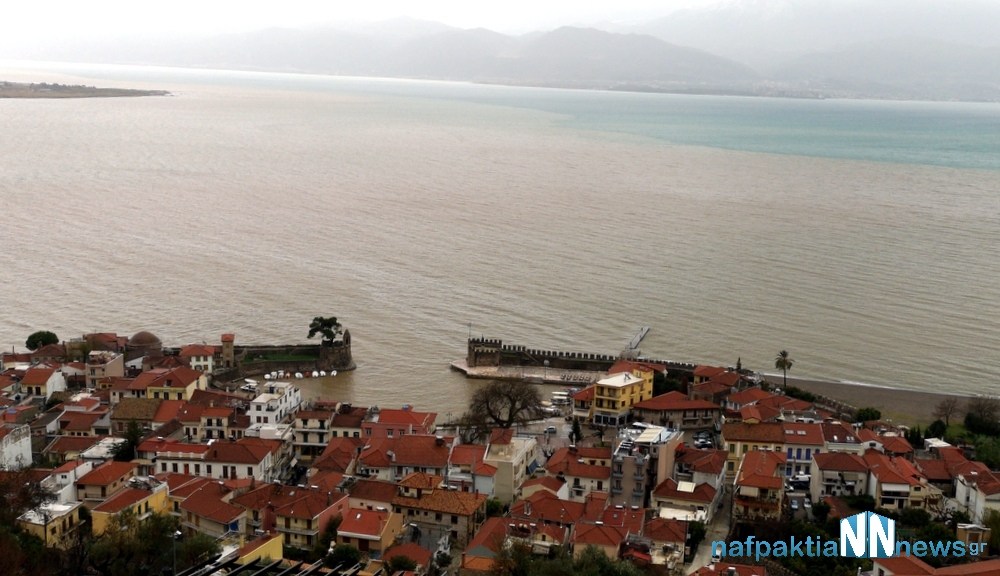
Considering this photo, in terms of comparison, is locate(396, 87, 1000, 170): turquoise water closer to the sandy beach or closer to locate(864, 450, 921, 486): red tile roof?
the sandy beach

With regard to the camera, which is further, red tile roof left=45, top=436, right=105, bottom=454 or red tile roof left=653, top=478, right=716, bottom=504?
red tile roof left=45, top=436, right=105, bottom=454

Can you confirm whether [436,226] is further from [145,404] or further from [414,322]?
[145,404]

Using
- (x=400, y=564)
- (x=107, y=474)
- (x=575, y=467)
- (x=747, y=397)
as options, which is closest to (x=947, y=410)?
(x=747, y=397)

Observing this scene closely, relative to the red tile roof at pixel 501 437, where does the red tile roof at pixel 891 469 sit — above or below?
above

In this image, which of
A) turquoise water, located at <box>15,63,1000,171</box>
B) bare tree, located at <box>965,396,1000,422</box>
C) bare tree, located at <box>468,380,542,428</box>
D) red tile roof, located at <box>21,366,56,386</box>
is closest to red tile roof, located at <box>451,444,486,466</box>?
bare tree, located at <box>468,380,542,428</box>

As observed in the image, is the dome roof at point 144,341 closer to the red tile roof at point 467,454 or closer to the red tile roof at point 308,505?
the red tile roof at point 467,454

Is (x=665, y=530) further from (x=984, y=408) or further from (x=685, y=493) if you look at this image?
(x=984, y=408)

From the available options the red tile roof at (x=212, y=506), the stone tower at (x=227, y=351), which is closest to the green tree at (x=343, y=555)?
the red tile roof at (x=212, y=506)
